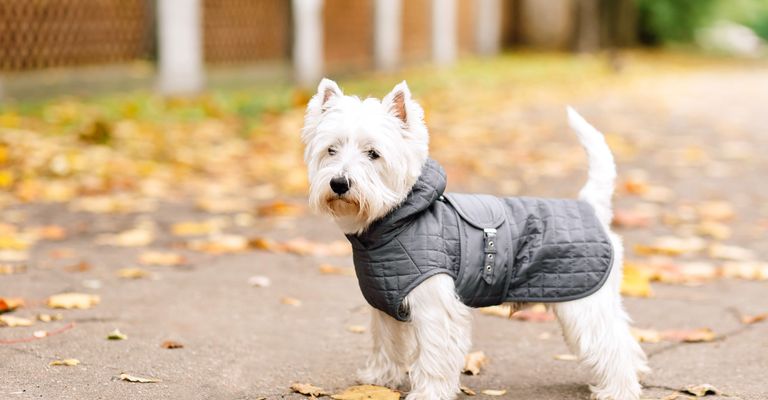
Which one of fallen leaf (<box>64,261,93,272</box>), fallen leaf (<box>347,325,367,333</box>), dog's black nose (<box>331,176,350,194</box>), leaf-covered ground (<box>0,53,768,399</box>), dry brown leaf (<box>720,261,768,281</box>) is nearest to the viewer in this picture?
dog's black nose (<box>331,176,350,194</box>)

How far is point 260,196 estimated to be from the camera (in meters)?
7.37

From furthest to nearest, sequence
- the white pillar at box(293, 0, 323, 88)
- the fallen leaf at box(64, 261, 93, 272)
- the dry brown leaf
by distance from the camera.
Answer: the white pillar at box(293, 0, 323, 88) → the dry brown leaf → the fallen leaf at box(64, 261, 93, 272)

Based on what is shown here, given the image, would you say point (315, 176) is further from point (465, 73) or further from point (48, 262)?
point (465, 73)

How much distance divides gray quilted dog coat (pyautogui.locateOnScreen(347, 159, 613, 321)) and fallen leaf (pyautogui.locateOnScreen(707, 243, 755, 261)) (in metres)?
2.58

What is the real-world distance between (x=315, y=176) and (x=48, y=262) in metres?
2.72

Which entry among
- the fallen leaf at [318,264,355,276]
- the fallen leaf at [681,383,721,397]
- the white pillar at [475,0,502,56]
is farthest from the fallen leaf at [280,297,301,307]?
the white pillar at [475,0,502,56]

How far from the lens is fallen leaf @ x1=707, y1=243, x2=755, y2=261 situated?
227 inches

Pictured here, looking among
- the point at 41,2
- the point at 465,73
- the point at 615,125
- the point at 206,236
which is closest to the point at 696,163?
the point at 615,125

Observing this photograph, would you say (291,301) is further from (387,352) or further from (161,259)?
(387,352)

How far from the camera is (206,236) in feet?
20.0

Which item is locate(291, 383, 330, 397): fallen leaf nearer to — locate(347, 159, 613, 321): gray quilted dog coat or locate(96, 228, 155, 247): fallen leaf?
locate(347, 159, 613, 321): gray quilted dog coat

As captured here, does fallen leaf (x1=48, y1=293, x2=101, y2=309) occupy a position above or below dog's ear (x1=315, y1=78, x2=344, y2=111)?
below

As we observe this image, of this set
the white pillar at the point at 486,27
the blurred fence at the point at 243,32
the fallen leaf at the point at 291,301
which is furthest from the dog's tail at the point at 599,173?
the white pillar at the point at 486,27

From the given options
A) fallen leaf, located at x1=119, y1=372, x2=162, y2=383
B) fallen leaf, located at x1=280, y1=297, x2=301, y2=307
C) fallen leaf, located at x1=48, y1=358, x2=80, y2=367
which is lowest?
fallen leaf, located at x1=280, y1=297, x2=301, y2=307
